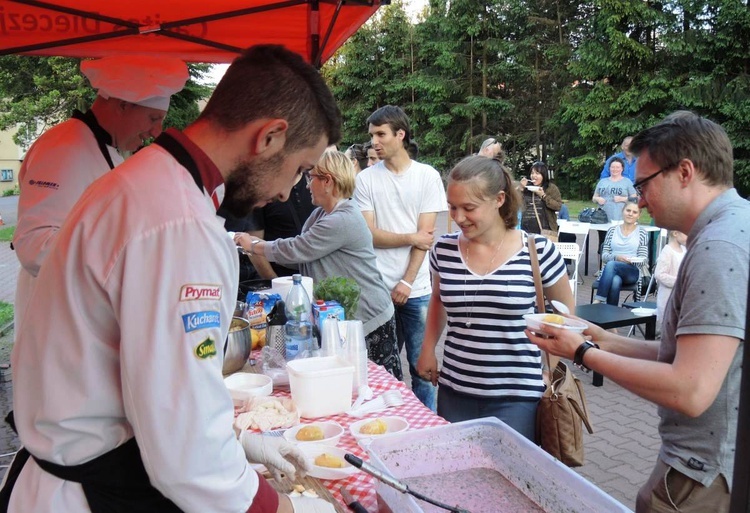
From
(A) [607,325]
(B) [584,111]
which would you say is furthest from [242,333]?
(B) [584,111]

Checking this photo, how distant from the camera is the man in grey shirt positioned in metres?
1.55

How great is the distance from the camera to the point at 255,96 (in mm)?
1152

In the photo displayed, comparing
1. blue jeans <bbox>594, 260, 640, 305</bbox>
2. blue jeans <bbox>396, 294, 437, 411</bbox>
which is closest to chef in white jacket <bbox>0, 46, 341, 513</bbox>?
blue jeans <bbox>396, 294, 437, 411</bbox>

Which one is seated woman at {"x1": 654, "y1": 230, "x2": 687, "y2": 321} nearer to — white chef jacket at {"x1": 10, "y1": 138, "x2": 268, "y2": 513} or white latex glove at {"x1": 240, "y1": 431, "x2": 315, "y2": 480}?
white latex glove at {"x1": 240, "y1": 431, "x2": 315, "y2": 480}

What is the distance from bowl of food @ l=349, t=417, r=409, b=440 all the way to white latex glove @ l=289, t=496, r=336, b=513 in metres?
0.50

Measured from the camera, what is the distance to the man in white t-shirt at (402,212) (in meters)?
3.97

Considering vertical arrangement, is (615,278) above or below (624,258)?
below

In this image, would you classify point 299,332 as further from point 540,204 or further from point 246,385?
point 540,204

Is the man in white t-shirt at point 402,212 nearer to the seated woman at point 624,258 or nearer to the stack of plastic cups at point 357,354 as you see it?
the stack of plastic cups at point 357,354

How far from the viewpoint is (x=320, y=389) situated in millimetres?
2152

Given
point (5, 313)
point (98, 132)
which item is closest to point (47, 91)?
point (5, 313)

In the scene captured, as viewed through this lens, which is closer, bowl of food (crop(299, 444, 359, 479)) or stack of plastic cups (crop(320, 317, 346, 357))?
bowl of food (crop(299, 444, 359, 479))

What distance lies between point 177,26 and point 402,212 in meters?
1.84

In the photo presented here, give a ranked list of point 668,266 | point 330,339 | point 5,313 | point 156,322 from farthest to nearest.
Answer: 1. point 5,313
2. point 668,266
3. point 330,339
4. point 156,322
